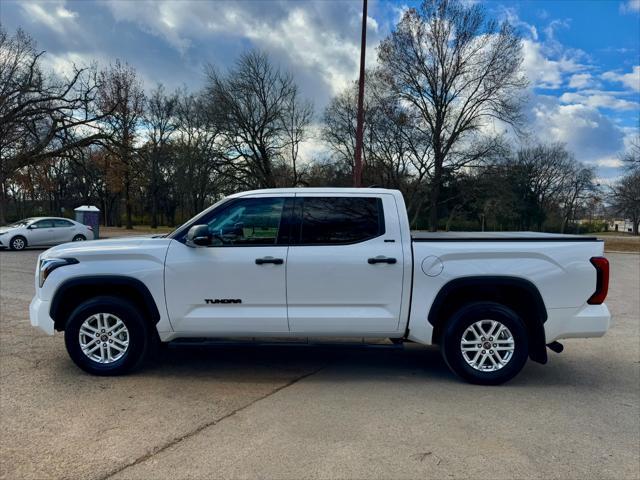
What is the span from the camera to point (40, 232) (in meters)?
18.8

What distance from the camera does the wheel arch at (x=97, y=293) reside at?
4.59 metres

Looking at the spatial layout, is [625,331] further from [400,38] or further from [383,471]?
[400,38]

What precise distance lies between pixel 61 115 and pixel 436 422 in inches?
1177

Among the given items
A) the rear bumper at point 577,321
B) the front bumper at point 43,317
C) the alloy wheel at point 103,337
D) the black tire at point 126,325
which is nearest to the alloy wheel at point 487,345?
the rear bumper at point 577,321

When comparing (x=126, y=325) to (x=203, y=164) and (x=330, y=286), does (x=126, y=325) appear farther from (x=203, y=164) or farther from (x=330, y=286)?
(x=203, y=164)

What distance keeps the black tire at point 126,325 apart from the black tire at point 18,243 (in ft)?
53.9

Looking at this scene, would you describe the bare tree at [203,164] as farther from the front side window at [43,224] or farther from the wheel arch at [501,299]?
the wheel arch at [501,299]

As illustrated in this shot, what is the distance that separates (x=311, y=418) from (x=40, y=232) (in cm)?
1885

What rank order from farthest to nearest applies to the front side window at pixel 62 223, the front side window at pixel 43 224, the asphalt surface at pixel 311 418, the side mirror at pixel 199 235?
the front side window at pixel 62 223, the front side window at pixel 43 224, the side mirror at pixel 199 235, the asphalt surface at pixel 311 418

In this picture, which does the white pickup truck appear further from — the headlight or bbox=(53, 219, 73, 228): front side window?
bbox=(53, 219, 73, 228): front side window

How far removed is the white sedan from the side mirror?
14.9 m

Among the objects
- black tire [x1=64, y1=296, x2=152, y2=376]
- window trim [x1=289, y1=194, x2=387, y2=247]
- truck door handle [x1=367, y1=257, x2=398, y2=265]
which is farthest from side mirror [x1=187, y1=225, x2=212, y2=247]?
truck door handle [x1=367, y1=257, x2=398, y2=265]

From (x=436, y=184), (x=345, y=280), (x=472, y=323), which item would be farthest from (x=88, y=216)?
(x=436, y=184)

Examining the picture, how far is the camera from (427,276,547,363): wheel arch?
4508 millimetres
